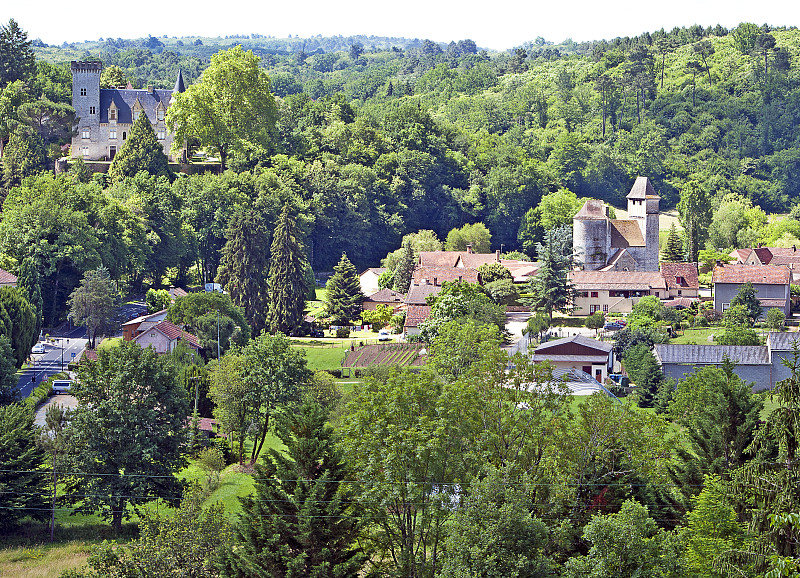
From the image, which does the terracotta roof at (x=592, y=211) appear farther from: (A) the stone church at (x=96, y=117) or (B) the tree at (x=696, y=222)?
(A) the stone church at (x=96, y=117)

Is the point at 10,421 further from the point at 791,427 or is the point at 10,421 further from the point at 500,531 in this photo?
the point at 791,427

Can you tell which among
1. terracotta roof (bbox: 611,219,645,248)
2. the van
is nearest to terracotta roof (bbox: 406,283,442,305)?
terracotta roof (bbox: 611,219,645,248)

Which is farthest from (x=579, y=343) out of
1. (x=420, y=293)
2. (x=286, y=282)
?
(x=286, y=282)

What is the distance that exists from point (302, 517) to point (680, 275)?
61.7 meters

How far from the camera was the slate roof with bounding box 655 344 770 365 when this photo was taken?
62406 millimetres

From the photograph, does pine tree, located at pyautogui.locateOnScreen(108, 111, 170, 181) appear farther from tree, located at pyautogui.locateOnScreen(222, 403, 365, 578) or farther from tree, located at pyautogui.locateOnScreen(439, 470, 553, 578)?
tree, located at pyautogui.locateOnScreen(439, 470, 553, 578)

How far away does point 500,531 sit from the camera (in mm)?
25531

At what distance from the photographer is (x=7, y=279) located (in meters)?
68.4

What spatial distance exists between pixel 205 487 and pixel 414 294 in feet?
125

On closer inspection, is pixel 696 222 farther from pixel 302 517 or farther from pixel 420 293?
pixel 302 517

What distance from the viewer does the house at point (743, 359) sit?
62.2m

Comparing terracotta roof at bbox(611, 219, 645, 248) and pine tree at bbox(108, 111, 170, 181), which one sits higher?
pine tree at bbox(108, 111, 170, 181)

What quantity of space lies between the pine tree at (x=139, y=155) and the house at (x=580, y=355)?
1499 inches

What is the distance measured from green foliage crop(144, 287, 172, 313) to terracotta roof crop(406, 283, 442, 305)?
15.9 metres
